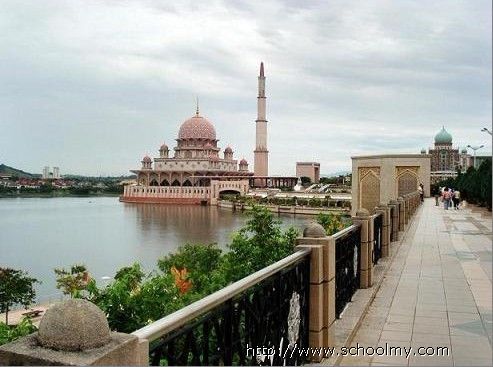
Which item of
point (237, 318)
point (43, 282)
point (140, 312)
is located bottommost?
point (43, 282)

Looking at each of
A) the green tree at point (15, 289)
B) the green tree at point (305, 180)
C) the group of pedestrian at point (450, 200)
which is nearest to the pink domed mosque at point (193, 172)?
the green tree at point (305, 180)

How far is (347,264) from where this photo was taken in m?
5.22

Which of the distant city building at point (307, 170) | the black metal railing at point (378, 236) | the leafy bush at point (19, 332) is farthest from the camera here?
the distant city building at point (307, 170)

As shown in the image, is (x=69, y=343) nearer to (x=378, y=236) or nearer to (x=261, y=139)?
(x=378, y=236)

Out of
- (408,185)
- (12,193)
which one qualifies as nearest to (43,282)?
(408,185)

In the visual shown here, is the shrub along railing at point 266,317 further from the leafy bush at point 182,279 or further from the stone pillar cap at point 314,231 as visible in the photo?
the leafy bush at point 182,279

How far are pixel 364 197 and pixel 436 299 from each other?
2505 cm

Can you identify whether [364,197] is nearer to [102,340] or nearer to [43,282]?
[43,282]

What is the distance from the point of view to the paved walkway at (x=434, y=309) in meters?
3.76

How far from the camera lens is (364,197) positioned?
29938 mm

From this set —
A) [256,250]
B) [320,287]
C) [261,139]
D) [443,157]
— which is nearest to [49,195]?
[261,139]

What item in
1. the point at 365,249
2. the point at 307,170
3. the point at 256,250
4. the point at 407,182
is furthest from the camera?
the point at 307,170

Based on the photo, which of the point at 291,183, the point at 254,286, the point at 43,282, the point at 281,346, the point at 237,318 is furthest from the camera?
the point at 291,183

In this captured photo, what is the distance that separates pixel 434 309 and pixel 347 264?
2.91 feet
